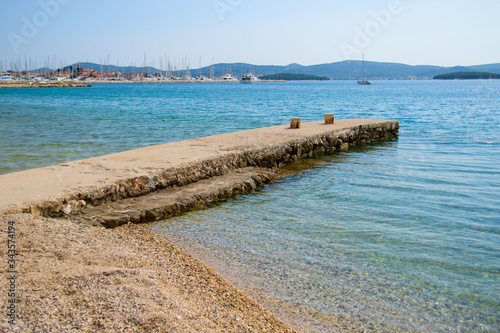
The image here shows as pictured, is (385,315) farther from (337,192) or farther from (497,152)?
(497,152)

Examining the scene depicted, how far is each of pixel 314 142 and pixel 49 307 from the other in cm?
1097

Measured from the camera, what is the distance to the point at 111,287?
3.91 m

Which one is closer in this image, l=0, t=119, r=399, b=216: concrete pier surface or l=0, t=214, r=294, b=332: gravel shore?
l=0, t=214, r=294, b=332: gravel shore

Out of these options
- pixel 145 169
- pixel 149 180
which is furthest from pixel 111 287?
pixel 145 169

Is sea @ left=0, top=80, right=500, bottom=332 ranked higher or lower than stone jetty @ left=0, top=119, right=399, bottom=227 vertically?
lower

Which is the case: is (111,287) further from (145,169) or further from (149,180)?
(145,169)

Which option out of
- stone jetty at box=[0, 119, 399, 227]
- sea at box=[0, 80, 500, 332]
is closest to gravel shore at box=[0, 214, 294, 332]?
sea at box=[0, 80, 500, 332]

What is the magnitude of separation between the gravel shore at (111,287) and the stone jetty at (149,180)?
2.02 feet

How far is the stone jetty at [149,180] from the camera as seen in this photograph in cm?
625

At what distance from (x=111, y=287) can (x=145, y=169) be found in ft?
14.3

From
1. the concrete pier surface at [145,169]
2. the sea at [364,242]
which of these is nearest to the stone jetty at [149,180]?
the concrete pier surface at [145,169]

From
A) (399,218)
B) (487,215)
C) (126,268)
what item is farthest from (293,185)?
(126,268)

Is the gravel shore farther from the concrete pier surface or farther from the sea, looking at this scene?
the concrete pier surface

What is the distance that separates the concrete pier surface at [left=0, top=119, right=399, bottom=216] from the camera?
6189mm
